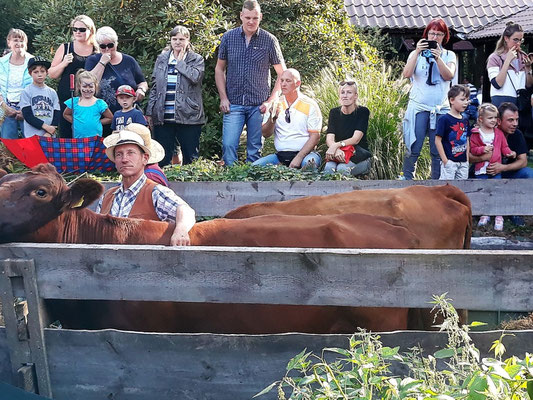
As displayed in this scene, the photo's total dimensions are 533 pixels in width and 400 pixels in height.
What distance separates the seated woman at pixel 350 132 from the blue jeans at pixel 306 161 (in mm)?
144

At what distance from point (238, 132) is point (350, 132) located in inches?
53.1

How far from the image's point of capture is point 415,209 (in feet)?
16.4

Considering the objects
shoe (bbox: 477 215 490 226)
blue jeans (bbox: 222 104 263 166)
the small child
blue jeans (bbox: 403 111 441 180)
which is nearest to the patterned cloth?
the small child

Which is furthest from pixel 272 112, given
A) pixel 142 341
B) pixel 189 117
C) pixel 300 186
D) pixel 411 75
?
pixel 142 341

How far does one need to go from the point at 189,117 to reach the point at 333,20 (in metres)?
3.93

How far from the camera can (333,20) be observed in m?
11.7

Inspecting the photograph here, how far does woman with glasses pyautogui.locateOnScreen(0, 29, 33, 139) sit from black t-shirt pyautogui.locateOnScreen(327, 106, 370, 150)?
12.8ft

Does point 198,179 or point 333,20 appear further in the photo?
point 333,20

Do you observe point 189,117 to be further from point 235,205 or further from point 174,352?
point 174,352

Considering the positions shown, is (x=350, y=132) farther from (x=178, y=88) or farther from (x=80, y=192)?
(x=80, y=192)

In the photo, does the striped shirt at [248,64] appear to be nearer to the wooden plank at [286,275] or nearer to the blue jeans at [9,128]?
the blue jeans at [9,128]

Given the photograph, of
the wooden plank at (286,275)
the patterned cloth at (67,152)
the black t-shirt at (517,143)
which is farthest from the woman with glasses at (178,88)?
the wooden plank at (286,275)

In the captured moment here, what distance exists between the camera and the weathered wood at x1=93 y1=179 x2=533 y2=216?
6.23 m

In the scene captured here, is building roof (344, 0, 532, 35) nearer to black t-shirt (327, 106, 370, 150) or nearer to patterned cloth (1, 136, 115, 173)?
black t-shirt (327, 106, 370, 150)
